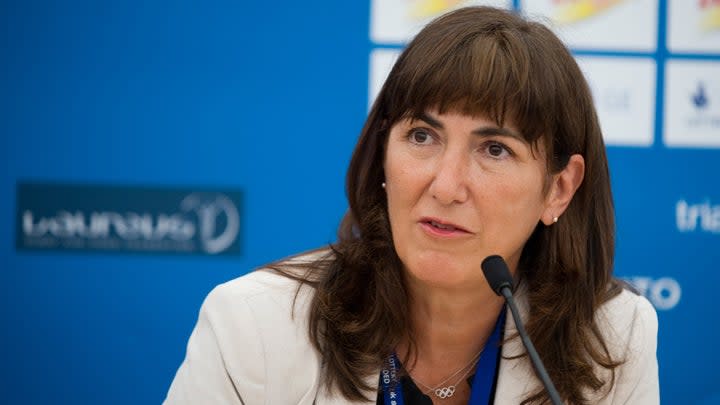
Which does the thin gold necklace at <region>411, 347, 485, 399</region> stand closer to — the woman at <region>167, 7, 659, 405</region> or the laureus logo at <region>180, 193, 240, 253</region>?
the woman at <region>167, 7, 659, 405</region>

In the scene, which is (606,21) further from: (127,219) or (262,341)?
(262,341)

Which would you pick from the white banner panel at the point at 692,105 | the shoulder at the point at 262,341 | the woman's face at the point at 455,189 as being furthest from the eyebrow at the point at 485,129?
the white banner panel at the point at 692,105

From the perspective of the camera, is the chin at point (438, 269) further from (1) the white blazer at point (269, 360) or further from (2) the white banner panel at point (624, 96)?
(2) the white banner panel at point (624, 96)

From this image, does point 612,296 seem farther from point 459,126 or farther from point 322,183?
point 322,183

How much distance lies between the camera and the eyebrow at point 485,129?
1648mm

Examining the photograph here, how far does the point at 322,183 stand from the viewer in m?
3.07

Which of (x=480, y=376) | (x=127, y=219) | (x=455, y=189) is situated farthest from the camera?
(x=127, y=219)

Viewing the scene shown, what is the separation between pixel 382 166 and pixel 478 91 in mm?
290

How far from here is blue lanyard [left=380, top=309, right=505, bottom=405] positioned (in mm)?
1776

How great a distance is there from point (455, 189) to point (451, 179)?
0.06 feet

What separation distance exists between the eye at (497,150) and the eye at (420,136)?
0.10 m

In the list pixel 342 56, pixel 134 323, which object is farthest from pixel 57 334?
pixel 342 56

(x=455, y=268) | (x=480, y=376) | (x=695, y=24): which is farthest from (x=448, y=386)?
(x=695, y=24)

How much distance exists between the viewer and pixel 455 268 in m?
1.68
